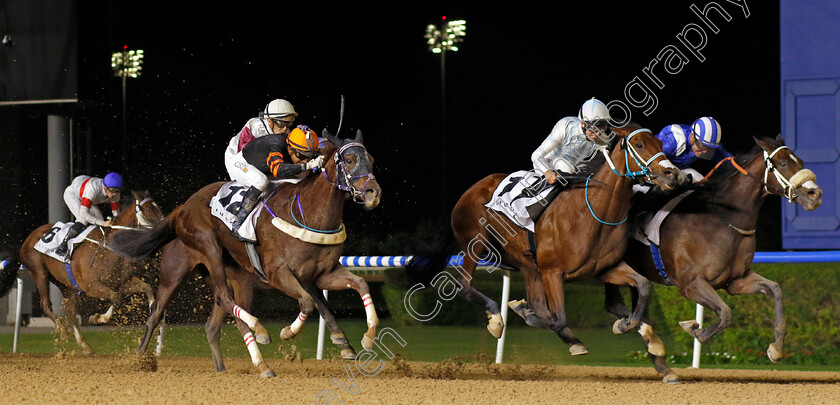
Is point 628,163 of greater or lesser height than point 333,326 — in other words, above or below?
above

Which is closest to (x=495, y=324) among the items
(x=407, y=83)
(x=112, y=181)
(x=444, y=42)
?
(x=112, y=181)

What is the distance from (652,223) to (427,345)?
3.54 meters

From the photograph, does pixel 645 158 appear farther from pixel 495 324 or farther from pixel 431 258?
pixel 431 258

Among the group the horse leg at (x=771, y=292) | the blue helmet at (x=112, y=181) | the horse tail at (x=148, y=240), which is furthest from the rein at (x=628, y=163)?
the blue helmet at (x=112, y=181)

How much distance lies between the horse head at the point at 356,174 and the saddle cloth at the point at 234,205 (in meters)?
0.58

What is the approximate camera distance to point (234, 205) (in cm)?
520

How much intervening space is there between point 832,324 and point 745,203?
191cm

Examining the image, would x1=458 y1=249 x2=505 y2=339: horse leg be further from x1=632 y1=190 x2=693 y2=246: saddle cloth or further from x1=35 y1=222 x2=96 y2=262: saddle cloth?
x1=35 y1=222 x2=96 y2=262: saddle cloth

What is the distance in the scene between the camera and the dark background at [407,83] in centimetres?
1420

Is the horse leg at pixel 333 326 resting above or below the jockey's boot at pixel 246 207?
below

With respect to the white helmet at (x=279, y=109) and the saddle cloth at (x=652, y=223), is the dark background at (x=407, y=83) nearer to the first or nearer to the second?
the white helmet at (x=279, y=109)

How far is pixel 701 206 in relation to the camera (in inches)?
193

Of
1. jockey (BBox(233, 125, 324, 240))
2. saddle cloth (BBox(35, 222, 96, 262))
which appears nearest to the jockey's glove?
jockey (BBox(233, 125, 324, 240))

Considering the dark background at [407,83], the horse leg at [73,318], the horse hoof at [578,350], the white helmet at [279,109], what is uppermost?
the dark background at [407,83]
